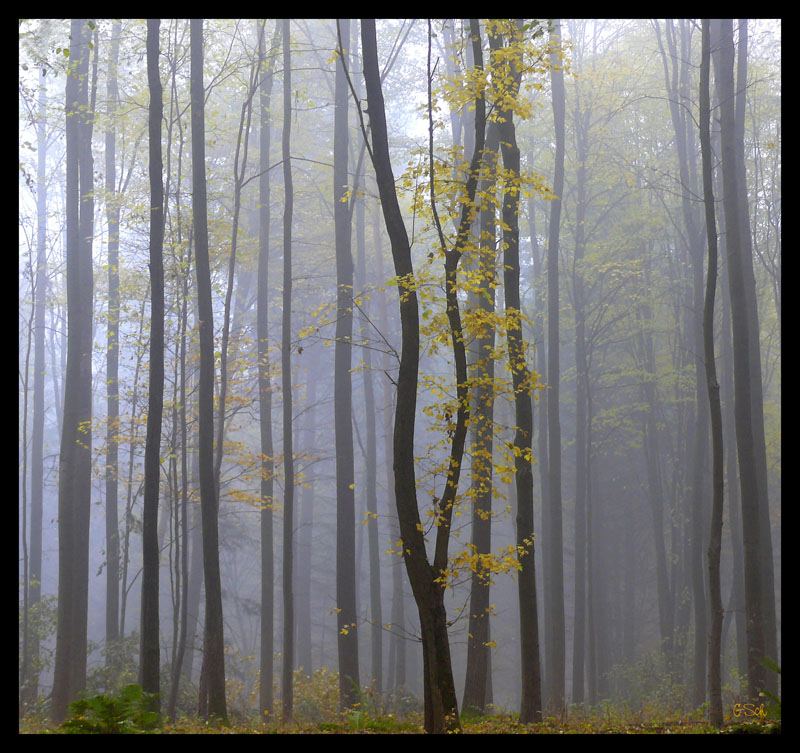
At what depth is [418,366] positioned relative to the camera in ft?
32.8

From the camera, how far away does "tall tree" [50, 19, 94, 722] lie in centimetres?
1034

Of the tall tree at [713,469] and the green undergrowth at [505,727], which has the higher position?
the tall tree at [713,469]

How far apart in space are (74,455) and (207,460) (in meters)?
3.19

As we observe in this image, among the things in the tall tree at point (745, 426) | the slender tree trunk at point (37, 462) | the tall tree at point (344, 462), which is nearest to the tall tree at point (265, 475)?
the tall tree at point (344, 462)

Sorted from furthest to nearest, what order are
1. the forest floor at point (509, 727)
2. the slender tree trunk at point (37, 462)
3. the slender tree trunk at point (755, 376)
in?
the slender tree trunk at point (37, 462)
the slender tree trunk at point (755, 376)
the forest floor at point (509, 727)

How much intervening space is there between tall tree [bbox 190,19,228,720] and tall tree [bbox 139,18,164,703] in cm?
66

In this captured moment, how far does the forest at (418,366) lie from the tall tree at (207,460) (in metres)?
0.04

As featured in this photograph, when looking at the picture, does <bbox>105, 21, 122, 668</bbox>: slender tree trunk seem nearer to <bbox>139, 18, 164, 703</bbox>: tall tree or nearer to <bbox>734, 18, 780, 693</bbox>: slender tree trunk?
<bbox>139, 18, 164, 703</bbox>: tall tree

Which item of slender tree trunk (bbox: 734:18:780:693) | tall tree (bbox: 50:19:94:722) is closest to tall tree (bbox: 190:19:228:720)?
tall tree (bbox: 50:19:94:722)

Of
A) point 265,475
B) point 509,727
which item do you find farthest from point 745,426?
point 265,475

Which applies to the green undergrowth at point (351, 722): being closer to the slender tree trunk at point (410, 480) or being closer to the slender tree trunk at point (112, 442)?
the slender tree trunk at point (410, 480)

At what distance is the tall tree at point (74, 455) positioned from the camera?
407 inches
